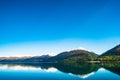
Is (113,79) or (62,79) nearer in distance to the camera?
(113,79)

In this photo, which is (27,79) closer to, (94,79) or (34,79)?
(34,79)

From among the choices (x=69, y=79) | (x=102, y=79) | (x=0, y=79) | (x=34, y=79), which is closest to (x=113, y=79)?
(x=102, y=79)

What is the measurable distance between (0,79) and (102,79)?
29488 millimetres

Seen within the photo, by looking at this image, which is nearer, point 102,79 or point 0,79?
point 102,79

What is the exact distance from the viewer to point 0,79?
72.1 m

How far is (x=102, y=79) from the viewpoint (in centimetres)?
6512

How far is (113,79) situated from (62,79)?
13950mm

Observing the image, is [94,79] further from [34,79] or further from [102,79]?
[34,79]

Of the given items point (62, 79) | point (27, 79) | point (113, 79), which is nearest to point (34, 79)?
point (27, 79)

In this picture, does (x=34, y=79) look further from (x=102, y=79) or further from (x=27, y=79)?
(x=102, y=79)

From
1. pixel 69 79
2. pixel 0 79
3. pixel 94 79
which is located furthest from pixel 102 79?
pixel 0 79

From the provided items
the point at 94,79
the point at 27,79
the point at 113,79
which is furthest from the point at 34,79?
the point at 113,79

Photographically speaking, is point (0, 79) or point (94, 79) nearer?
point (94, 79)

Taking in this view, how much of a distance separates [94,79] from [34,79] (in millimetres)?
17171
